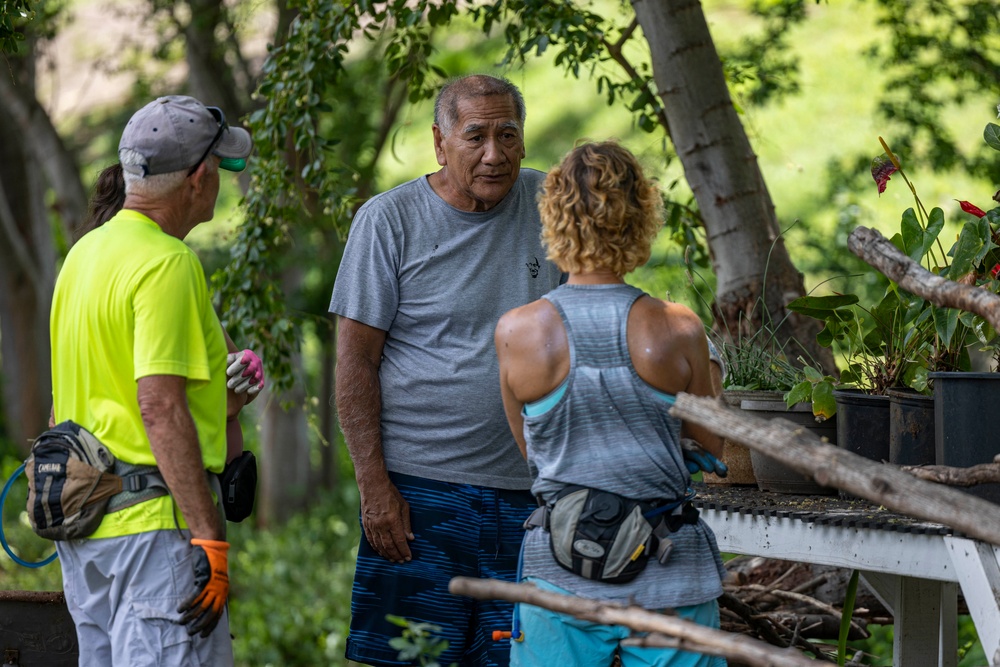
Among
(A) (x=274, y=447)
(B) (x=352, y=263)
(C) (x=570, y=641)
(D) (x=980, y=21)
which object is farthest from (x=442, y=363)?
(A) (x=274, y=447)

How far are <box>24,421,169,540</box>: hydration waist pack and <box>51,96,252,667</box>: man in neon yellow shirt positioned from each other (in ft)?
0.07

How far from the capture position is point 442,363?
3139 millimetres

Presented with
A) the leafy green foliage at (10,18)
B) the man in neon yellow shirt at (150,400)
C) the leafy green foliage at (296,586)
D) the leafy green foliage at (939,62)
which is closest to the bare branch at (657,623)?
the man in neon yellow shirt at (150,400)

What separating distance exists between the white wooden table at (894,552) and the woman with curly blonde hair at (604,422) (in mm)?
440

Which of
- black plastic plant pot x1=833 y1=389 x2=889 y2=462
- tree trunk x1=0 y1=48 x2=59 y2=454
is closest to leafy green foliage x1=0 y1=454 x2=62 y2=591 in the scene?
tree trunk x1=0 y1=48 x2=59 y2=454

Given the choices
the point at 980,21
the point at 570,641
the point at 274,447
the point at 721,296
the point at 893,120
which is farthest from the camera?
the point at 274,447

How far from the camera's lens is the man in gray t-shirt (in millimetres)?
3129

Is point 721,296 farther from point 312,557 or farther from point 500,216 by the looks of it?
point 312,557

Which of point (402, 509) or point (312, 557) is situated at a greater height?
point (402, 509)

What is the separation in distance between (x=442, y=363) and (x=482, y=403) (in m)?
0.15

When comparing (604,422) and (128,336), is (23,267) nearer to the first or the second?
(128,336)

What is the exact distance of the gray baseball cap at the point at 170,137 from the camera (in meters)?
2.50

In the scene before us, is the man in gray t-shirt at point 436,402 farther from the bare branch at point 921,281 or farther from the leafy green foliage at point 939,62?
the leafy green foliage at point 939,62

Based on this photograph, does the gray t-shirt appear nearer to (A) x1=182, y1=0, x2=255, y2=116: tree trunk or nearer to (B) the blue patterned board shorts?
(B) the blue patterned board shorts
